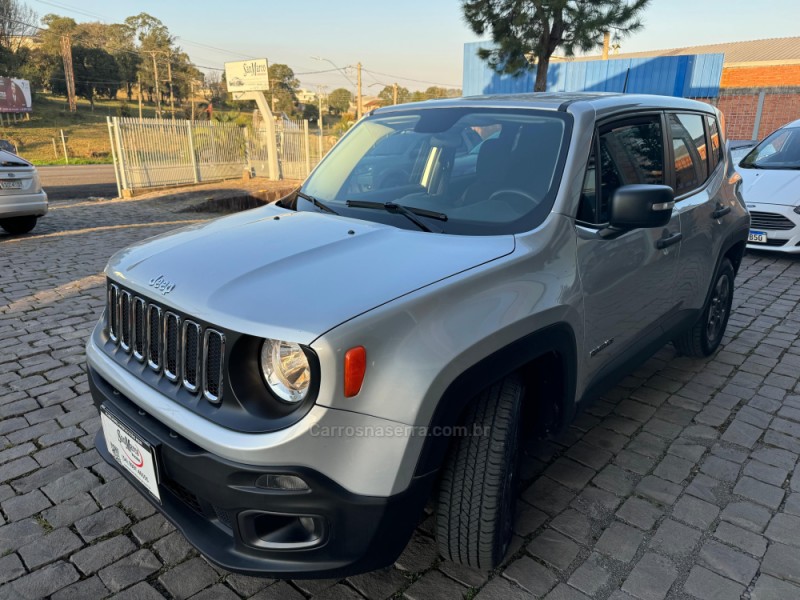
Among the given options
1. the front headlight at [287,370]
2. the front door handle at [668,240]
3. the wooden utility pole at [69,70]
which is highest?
the wooden utility pole at [69,70]

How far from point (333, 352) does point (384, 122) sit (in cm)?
224

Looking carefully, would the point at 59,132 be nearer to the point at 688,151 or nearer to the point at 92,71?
the point at 92,71

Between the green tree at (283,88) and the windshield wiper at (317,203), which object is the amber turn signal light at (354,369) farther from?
the green tree at (283,88)

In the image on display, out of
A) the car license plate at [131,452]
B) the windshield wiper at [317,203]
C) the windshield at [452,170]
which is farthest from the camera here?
the windshield wiper at [317,203]

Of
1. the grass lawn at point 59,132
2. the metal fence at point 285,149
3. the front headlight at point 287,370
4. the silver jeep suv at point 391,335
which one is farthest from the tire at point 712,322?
the grass lawn at point 59,132

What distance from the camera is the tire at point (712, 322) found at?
4172 mm

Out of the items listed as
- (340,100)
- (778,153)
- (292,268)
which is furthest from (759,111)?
(340,100)

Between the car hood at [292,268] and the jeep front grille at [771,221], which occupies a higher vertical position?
the car hood at [292,268]

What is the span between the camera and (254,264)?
83.1 inches

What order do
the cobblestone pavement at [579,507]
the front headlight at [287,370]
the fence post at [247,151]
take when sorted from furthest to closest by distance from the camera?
the fence post at [247,151], the cobblestone pavement at [579,507], the front headlight at [287,370]

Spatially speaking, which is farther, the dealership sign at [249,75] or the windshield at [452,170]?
the dealership sign at [249,75]

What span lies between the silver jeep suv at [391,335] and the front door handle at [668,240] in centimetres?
2

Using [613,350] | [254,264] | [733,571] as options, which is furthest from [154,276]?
[733,571]

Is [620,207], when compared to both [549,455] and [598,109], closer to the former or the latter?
[598,109]
